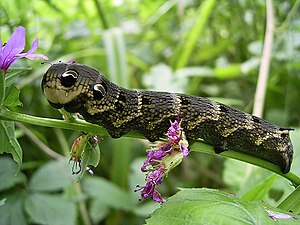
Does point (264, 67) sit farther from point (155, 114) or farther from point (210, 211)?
point (210, 211)

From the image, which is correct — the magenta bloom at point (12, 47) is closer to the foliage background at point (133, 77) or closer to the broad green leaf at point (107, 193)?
the foliage background at point (133, 77)

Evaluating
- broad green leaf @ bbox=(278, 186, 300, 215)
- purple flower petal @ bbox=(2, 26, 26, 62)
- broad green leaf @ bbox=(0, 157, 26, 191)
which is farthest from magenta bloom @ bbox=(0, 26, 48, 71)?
broad green leaf @ bbox=(0, 157, 26, 191)

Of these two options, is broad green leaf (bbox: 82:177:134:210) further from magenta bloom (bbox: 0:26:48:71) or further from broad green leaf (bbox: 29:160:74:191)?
magenta bloom (bbox: 0:26:48:71)

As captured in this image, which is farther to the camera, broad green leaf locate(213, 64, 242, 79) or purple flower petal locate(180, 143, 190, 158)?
broad green leaf locate(213, 64, 242, 79)

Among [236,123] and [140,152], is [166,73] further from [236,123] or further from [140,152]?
[236,123]

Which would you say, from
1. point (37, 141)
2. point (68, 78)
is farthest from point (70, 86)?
point (37, 141)
